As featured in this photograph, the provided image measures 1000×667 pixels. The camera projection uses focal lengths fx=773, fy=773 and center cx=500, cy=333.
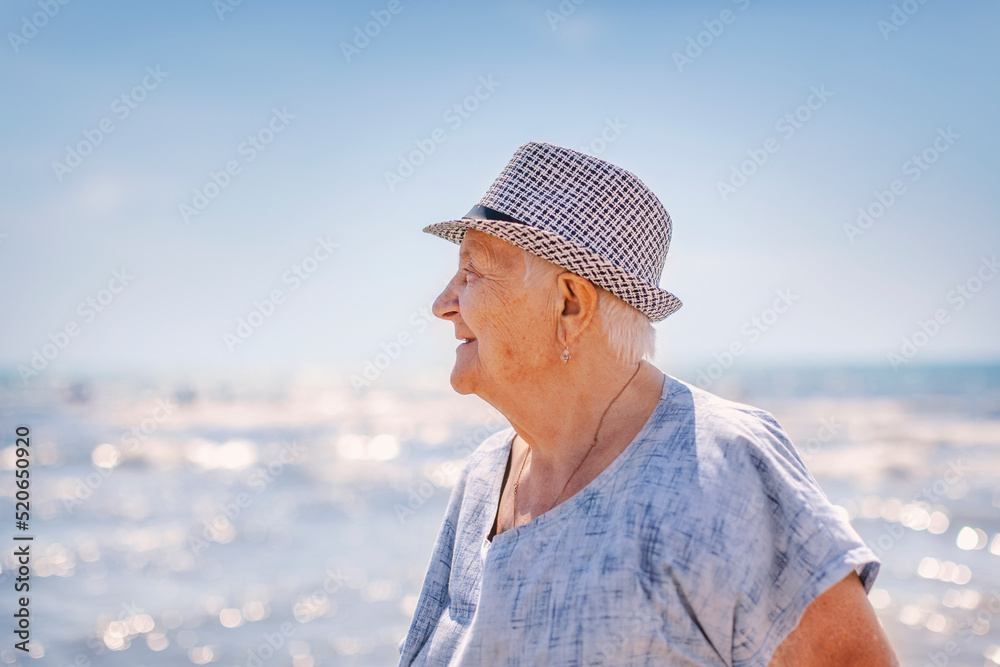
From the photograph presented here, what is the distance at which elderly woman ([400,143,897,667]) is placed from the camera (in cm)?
150

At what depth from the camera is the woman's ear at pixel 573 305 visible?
1.87 metres

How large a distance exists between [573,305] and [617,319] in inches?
4.8

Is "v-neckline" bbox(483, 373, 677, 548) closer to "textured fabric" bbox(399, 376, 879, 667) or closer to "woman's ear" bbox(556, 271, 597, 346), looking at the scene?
"textured fabric" bbox(399, 376, 879, 667)

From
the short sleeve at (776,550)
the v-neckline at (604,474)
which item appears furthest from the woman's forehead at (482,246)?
the short sleeve at (776,550)

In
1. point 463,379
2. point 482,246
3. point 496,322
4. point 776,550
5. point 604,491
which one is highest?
point 482,246

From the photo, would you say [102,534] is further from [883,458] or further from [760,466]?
[883,458]

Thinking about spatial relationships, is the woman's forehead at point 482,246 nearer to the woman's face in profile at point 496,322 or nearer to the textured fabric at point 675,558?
the woman's face in profile at point 496,322

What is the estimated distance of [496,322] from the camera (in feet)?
6.22

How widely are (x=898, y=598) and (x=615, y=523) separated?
5906 mm

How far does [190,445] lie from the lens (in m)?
17.5

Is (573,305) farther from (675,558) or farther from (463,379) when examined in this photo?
(675,558)

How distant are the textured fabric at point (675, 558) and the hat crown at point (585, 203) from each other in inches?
15.1

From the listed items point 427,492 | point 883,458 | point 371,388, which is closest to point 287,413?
point 371,388

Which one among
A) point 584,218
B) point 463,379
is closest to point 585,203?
point 584,218
